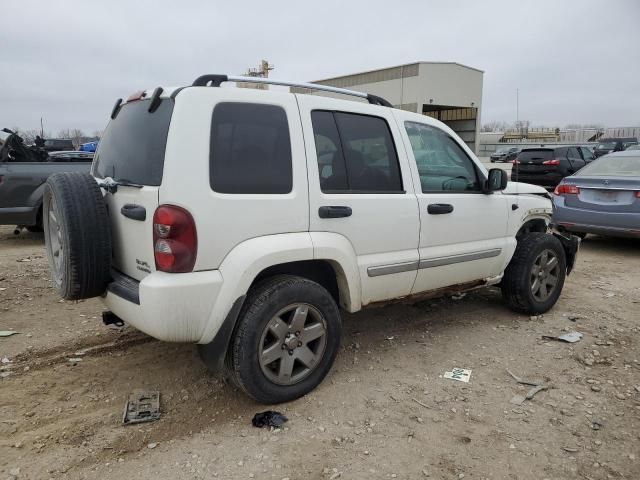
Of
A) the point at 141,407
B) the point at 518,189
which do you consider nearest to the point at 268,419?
the point at 141,407

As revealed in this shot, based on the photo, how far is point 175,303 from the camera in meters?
2.59

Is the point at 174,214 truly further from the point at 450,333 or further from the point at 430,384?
the point at 450,333

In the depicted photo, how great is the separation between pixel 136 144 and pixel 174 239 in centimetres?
76

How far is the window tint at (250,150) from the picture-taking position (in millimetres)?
2727

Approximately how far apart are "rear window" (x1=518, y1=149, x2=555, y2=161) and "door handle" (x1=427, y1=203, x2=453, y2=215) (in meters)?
12.8

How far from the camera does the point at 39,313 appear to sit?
461 cm

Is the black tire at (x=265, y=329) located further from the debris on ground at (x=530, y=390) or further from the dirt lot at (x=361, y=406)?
the debris on ground at (x=530, y=390)

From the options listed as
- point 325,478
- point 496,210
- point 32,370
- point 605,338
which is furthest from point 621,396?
point 32,370

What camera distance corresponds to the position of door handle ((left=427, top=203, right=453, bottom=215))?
3662 millimetres

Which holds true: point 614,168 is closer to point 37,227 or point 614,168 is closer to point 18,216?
point 18,216

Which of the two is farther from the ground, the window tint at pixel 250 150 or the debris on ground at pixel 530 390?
the window tint at pixel 250 150

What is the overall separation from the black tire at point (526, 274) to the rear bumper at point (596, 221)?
9.71ft

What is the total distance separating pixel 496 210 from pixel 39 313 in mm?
4309

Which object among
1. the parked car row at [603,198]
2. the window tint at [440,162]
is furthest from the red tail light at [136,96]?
the parked car row at [603,198]
